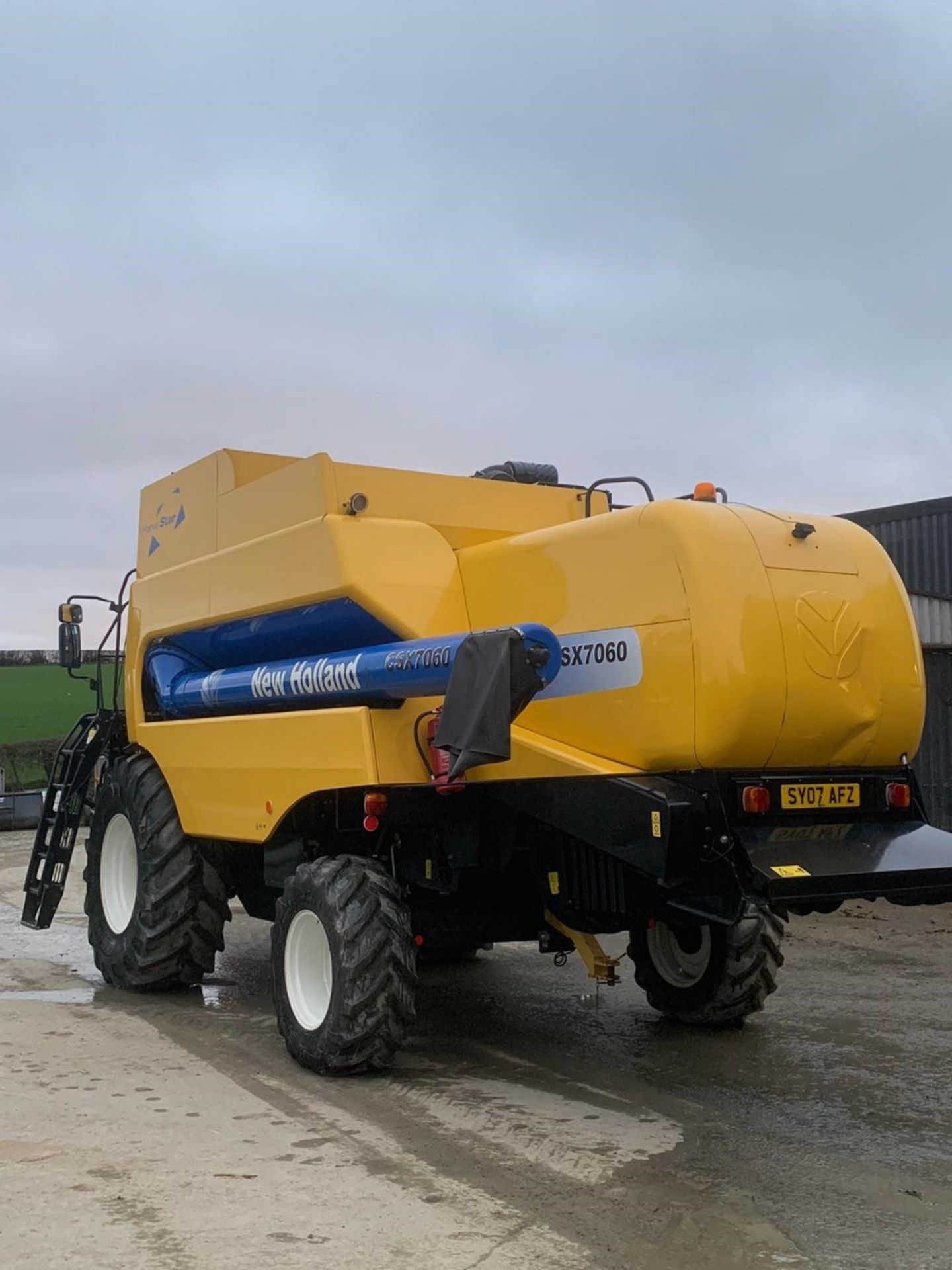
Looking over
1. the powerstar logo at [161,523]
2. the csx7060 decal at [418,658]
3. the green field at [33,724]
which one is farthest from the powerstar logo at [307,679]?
the green field at [33,724]

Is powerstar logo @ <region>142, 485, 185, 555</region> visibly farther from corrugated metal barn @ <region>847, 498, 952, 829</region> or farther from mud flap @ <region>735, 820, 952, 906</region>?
corrugated metal barn @ <region>847, 498, 952, 829</region>

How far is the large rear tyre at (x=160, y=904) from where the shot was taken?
320 inches

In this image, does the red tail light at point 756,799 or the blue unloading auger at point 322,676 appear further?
the blue unloading auger at point 322,676

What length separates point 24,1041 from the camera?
7004mm

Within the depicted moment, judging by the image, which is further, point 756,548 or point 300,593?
point 300,593

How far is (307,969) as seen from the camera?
664cm

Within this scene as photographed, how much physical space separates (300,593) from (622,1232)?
Result: 3606mm

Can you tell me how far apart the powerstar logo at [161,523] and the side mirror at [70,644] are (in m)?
1.04

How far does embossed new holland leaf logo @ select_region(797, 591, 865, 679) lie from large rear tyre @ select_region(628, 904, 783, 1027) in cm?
188

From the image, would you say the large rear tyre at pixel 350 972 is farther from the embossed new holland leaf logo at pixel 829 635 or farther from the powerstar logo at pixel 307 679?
the embossed new holland leaf logo at pixel 829 635

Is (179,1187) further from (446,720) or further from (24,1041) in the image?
(24,1041)

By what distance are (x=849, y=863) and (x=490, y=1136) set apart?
1816mm

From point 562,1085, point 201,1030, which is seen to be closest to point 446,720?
point 562,1085

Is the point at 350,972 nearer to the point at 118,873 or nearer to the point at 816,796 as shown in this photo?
the point at 816,796
